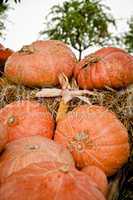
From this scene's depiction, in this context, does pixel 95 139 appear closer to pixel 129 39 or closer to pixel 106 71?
pixel 106 71

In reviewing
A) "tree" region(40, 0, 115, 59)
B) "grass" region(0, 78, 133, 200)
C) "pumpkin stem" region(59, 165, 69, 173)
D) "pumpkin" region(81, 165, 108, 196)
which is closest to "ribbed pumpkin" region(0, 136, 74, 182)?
"pumpkin" region(81, 165, 108, 196)

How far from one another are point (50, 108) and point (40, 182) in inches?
66.3

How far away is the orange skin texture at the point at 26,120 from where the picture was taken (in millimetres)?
3324

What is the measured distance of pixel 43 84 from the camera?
12.4 feet

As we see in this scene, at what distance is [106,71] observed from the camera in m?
3.71

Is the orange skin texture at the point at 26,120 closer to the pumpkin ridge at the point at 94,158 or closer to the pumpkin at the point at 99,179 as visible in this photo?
the pumpkin ridge at the point at 94,158

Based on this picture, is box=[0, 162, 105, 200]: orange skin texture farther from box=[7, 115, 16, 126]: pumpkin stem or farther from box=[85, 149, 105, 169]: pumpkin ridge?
box=[7, 115, 16, 126]: pumpkin stem

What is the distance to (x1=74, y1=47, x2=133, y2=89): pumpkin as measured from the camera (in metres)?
3.70

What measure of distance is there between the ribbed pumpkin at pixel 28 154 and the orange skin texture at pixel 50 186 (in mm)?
426

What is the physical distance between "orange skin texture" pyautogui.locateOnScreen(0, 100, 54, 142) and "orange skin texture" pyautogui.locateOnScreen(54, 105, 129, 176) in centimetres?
15

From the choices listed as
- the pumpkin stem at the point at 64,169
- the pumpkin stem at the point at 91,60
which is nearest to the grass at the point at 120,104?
the pumpkin stem at the point at 91,60

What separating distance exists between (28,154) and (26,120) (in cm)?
84

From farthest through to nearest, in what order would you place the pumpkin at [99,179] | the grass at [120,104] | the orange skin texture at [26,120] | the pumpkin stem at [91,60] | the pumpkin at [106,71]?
the pumpkin stem at [91,60] → the pumpkin at [106,71] → the grass at [120,104] → the orange skin texture at [26,120] → the pumpkin at [99,179]

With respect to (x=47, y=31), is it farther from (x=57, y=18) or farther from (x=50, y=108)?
(x=50, y=108)
